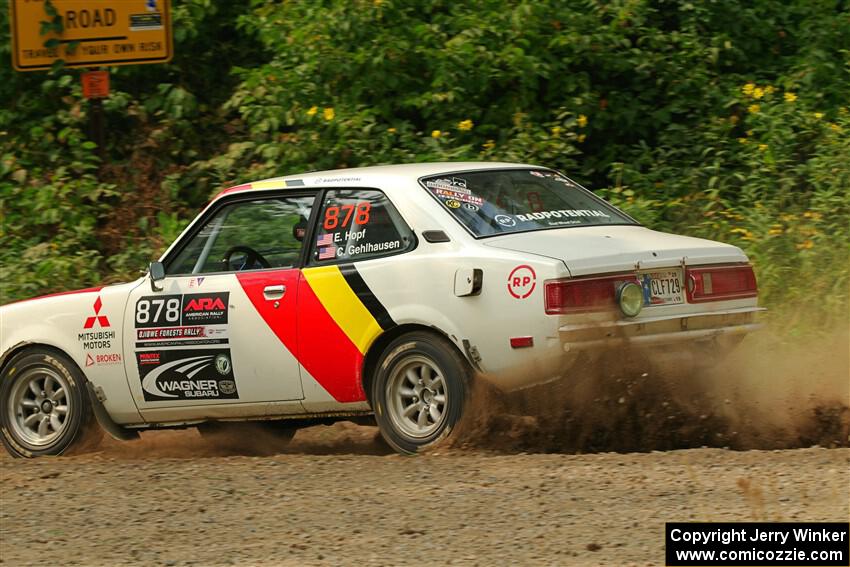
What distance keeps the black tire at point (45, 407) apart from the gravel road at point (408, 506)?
41.5 inches

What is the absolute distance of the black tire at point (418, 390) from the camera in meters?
6.76

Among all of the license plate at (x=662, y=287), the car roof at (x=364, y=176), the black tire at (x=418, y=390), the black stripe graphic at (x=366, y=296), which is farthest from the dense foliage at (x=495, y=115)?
the black tire at (x=418, y=390)

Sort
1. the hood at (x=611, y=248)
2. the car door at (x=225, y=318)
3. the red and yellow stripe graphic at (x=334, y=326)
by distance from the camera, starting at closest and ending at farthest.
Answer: the hood at (x=611, y=248) < the red and yellow stripe graphic at (x=334, y=326) < the car door at (x=225, y=318)

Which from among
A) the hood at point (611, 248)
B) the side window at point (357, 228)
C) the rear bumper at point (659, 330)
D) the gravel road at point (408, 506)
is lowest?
the gravel road at point (408, 506)

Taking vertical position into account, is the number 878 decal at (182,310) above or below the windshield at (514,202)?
below

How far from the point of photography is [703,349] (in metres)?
6.96

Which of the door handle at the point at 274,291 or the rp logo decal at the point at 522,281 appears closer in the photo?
the rp logo decal at the point at 522,281

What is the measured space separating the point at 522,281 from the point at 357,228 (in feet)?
3.83

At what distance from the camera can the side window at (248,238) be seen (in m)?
7.56

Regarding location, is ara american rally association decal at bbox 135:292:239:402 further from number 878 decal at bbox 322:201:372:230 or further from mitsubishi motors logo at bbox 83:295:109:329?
number 878 decal at bbox 322:201:372:230

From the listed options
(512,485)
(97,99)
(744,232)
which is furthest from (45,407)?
(744,232)

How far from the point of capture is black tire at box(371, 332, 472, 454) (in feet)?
22.2

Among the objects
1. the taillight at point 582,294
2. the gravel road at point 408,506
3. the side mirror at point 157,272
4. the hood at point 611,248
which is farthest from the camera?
the side mirror at point 157,272

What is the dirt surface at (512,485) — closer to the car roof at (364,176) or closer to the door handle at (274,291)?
the door handle at (274,291)
